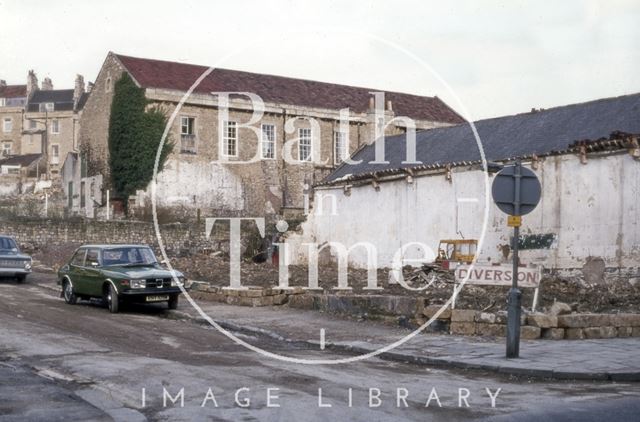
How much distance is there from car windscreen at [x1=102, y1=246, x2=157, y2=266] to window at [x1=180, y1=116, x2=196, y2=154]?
2470cm

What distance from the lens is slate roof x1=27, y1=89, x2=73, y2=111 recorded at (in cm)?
10475

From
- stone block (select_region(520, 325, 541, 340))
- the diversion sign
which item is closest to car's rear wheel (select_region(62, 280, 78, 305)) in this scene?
the diversion sign

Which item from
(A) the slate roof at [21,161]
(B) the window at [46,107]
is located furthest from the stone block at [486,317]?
(B) the window at [46,107]

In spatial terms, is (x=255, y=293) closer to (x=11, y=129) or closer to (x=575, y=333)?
(x=575, y=333)

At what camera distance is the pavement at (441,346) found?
39.9 ft

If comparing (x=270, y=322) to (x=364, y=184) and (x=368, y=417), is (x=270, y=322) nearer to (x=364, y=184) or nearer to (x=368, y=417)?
(x=368, y=417)

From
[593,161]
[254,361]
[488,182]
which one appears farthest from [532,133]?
[254,361]

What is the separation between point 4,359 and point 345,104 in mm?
40889

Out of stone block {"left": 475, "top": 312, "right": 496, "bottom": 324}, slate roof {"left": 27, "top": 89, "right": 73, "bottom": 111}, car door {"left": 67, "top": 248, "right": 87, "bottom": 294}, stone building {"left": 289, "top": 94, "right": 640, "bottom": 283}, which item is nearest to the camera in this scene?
stone block {"left": 475, "top": 312, "right": 496, "bottom": 324}

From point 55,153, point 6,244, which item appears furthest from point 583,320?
point 55,153

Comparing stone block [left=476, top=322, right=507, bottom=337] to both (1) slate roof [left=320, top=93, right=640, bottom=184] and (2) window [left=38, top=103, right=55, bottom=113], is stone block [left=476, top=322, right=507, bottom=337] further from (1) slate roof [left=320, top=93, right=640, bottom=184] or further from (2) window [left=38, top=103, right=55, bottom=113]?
(2) window [left=38, top=103, right=55, bottom=113]

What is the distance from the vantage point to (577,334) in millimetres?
15391

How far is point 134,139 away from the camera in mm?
45938

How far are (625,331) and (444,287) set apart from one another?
780cm
